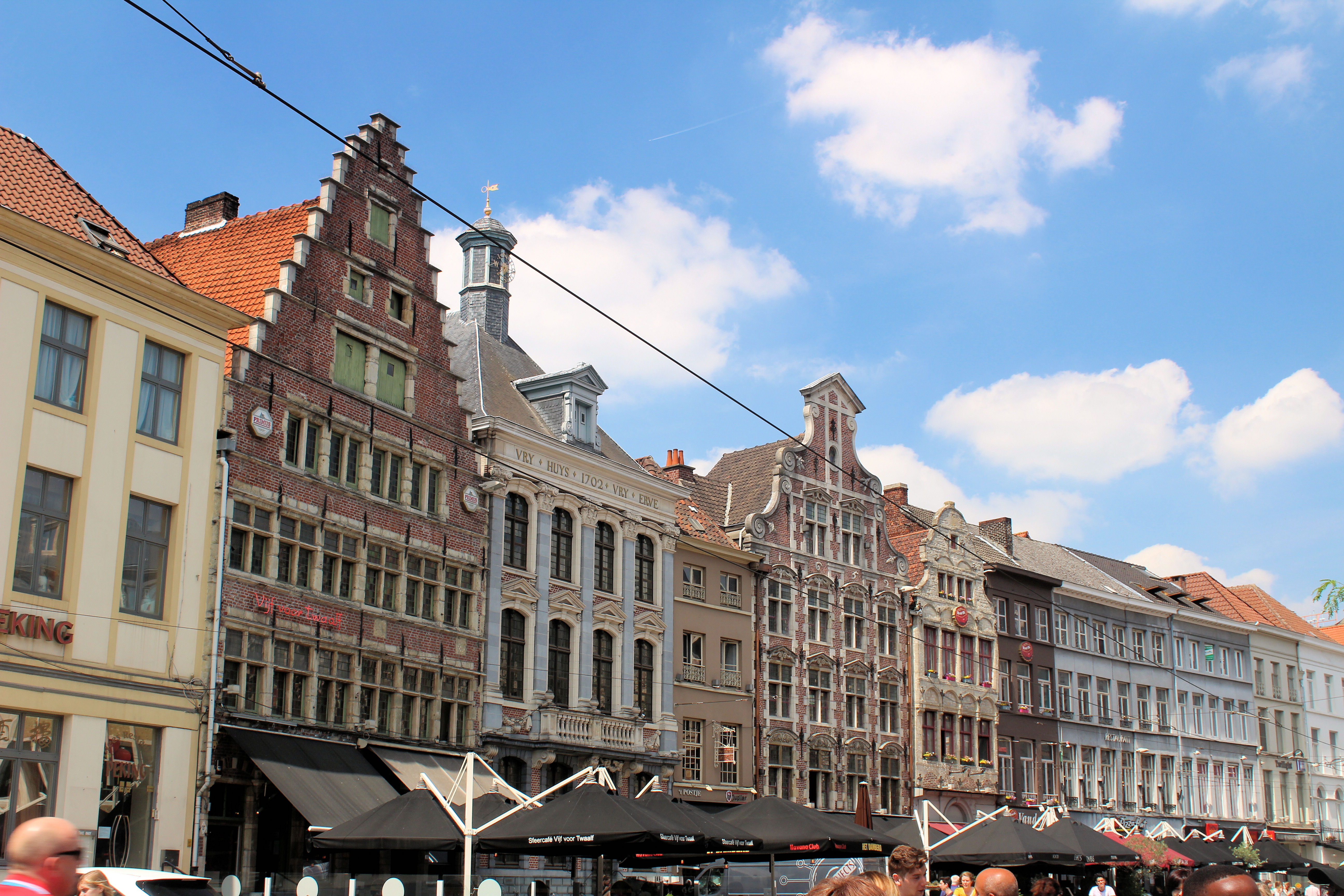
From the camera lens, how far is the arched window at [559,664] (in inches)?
1278

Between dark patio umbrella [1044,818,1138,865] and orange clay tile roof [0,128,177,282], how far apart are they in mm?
17764

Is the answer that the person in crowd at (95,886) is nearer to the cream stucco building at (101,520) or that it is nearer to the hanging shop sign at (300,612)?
the cream stucco building at (101,520)

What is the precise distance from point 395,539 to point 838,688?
17819 millimetres

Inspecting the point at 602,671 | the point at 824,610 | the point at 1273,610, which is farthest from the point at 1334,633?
the point at 602,671

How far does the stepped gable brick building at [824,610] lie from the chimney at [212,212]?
1619cm

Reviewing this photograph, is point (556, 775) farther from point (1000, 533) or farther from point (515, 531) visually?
point (1000, 533)

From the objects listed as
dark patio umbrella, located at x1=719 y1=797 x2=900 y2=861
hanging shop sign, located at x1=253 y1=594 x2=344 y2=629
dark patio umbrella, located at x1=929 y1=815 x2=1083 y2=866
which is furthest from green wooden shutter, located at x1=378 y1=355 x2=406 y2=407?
dark patio umbrella, located at x1=929 y1=815 x2=1083 y2=866

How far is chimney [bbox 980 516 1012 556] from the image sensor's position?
5419 cm

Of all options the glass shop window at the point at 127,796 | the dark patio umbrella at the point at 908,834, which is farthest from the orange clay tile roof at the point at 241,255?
the dark patio umbrella at the point at 908,834

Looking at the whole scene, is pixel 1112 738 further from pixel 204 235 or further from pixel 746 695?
pixel 204 235

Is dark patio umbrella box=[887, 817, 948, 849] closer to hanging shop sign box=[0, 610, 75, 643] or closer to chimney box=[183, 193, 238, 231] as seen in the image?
hanging shop sign box=[0, 610, 75, 643]

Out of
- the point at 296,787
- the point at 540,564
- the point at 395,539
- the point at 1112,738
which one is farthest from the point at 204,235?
the point at 1112,738

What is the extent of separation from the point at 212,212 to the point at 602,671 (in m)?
13.8

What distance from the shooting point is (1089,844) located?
80.3 feet
